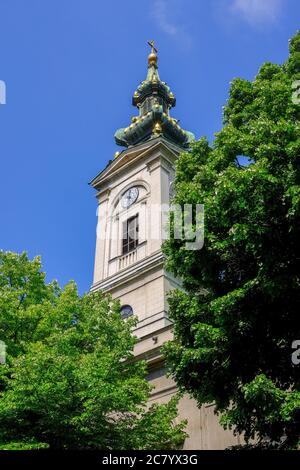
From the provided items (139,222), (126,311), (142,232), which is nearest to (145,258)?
(142,232)

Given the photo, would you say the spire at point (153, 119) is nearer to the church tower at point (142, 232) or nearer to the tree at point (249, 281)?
the church tower at point (142, 232)

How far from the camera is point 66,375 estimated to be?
547 inches

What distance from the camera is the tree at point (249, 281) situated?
10.8 meters

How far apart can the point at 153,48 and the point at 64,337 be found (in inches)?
1446

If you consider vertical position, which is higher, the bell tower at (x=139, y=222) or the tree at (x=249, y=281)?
the bell tower at (x=139, y=222)

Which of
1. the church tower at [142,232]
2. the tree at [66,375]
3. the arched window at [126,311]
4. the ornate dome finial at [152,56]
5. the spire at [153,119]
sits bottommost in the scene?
the tree at [66,375]

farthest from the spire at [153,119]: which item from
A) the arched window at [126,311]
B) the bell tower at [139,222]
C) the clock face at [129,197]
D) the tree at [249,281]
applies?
the tree at [249,281]

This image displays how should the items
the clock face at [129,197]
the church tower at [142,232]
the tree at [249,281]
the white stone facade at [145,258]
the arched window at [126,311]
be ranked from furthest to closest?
the clock face at [129,197]
the arched window at [126,311]
the church tower at [142,232]
the white stone facade at [145,258]
the tree at [249,281]

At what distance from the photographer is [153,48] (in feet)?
154

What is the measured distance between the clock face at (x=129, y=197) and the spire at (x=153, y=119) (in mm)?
4798

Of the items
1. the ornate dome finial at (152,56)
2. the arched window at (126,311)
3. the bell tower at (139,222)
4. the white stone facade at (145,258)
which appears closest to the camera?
the white stone facade at (145,258)

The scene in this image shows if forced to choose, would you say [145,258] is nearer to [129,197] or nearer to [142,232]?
[142,232]

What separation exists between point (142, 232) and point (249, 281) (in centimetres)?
1805
